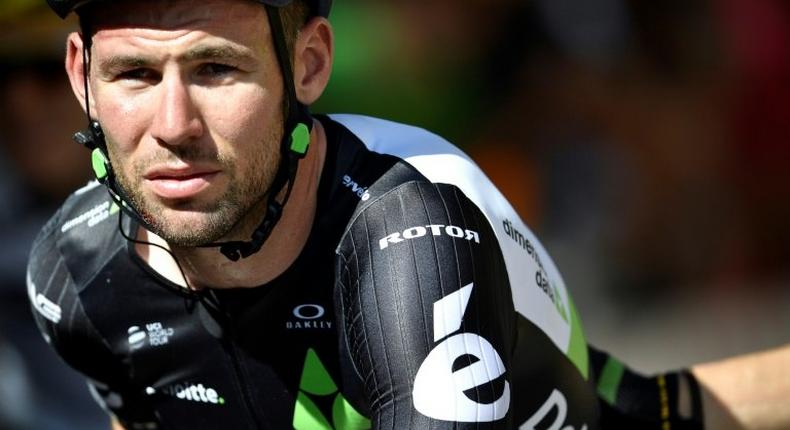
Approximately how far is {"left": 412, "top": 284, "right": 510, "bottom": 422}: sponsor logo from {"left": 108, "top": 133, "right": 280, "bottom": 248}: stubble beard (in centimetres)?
52

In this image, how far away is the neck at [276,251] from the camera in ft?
12.0

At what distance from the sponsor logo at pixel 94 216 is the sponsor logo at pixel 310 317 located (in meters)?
0.69

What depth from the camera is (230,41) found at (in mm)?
3307

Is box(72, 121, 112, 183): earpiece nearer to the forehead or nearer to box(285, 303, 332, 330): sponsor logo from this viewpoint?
the forehead

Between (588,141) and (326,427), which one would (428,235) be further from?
(588,141)

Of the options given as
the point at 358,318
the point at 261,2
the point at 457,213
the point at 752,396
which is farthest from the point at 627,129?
the point at 261,2

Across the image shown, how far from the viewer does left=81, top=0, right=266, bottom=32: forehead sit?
3289mm

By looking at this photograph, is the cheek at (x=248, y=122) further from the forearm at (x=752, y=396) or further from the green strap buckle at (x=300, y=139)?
the forearm at (x=752, y=396)

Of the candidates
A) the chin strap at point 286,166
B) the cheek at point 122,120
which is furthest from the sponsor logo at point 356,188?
the cheek at point 122,120

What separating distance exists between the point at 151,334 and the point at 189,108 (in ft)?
2.92

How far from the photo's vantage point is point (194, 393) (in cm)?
394

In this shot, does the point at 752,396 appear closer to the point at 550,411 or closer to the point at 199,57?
the point at 550,411

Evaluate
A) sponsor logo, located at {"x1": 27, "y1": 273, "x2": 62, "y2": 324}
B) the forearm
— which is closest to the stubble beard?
sponsor logo, located at {"x1": 27, "y1": 273, "x2": 62, "y2": 324}

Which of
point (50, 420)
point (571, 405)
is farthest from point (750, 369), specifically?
point (50, 420)
